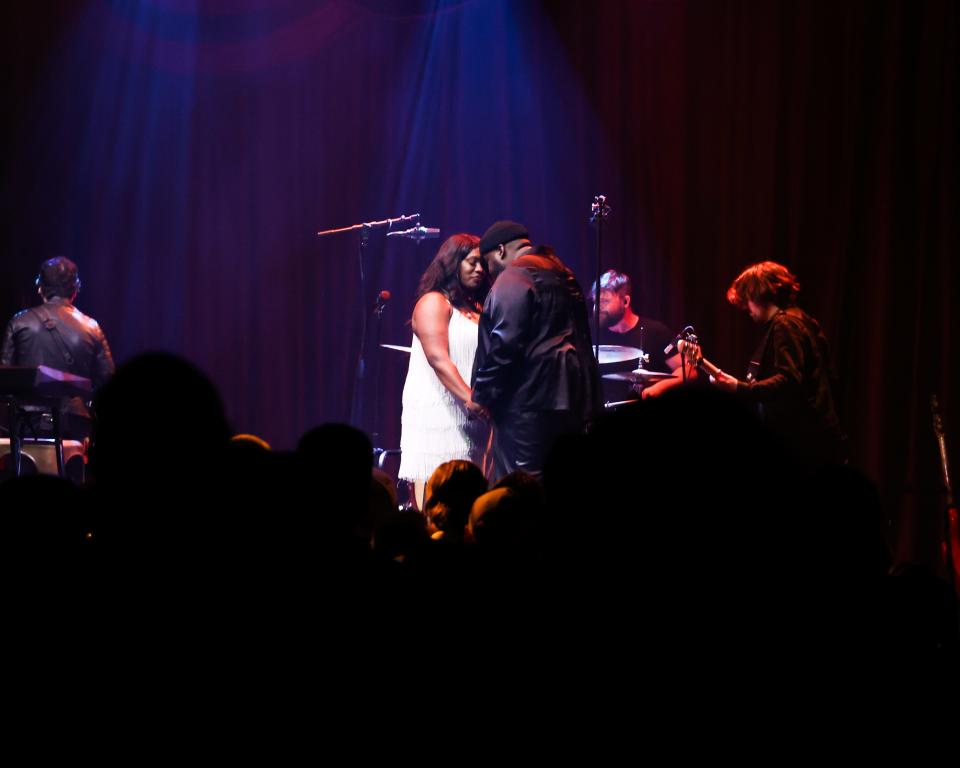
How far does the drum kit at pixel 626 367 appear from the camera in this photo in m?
6.37

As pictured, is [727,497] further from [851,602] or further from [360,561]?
[360,561]

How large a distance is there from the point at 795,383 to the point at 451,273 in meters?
2.03

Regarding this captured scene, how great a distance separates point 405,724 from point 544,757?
0.26m

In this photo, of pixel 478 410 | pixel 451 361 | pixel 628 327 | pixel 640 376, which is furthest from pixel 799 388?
pixel 628 327

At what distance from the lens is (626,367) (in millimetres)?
7188

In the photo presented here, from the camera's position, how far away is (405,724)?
1.37m

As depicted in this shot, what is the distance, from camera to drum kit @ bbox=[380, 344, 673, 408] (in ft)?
20.9

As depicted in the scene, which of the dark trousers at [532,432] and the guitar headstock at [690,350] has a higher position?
the guitar headstock at [690,350]

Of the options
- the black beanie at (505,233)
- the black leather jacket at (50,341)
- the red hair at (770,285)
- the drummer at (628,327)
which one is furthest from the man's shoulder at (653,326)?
the black leather jacket at (50,341)

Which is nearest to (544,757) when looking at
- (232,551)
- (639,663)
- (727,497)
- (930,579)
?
(639,663)

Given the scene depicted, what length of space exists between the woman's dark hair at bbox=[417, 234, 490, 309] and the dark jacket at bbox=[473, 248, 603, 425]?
78 cm

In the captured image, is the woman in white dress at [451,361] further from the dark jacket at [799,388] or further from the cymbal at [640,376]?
the dark jacket at [799,388]

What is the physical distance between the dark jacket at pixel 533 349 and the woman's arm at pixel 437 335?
56 centimetres

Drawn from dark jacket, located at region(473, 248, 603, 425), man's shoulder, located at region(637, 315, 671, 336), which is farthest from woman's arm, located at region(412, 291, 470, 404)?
man's shoulder, located at region(637, 315, 671, 336)
